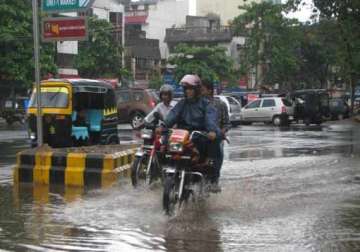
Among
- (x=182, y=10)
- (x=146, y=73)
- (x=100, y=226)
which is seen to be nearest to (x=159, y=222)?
(x=100, y=226)

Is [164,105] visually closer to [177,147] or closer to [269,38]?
[177,147]

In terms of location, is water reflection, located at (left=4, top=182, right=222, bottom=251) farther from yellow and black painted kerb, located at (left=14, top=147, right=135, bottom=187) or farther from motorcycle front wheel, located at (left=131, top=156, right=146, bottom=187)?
yellow and black painted kerb, located at (left=14, top=147, right=135, bottom=187)

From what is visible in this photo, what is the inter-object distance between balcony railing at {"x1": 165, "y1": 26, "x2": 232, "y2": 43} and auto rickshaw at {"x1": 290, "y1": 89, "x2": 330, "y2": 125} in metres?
41.4

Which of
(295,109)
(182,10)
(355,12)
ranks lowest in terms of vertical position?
(295,109)

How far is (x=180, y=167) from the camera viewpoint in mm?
8258

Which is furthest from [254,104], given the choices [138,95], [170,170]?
[170,170]

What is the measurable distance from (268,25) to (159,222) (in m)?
52.9

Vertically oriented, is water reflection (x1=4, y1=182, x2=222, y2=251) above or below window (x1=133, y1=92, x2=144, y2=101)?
below

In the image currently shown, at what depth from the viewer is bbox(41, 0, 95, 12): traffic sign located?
12406mm

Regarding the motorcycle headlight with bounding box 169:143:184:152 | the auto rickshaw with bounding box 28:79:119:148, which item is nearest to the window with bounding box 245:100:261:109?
the auto rickshaw with bounding box 28:79:119:148

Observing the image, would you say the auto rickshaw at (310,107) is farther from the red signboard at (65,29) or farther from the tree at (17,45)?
the red signboard at (65,29)

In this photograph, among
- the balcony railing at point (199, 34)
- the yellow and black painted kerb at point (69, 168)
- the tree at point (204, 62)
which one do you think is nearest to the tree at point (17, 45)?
the tree at point (204, 62)

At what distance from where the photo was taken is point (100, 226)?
778 centimetres

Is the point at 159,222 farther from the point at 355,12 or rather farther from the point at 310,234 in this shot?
the point at 355,12
